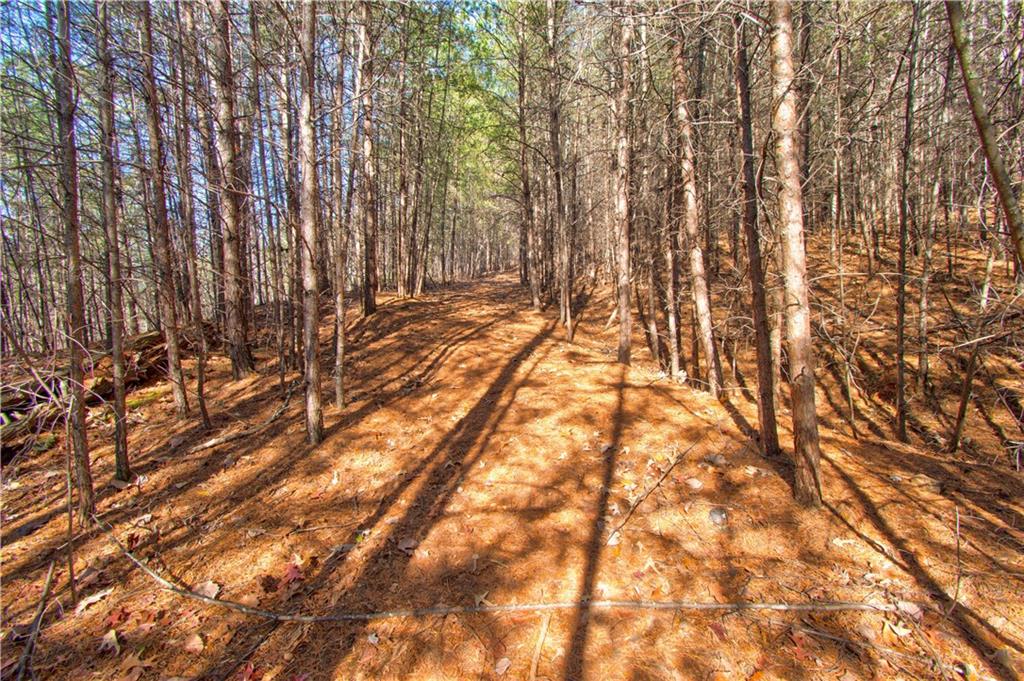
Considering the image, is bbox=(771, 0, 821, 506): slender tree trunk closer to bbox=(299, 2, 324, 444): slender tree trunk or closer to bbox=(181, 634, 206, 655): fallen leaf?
bbox=(299, 2, 324, 444): slender tree trunk

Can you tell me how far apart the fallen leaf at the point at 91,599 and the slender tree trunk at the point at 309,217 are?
7.97ft

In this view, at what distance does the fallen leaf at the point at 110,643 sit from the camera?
3.69 metres

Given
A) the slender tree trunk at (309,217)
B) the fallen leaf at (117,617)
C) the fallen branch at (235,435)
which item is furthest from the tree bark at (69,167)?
the slender tree trunk at (309,217)

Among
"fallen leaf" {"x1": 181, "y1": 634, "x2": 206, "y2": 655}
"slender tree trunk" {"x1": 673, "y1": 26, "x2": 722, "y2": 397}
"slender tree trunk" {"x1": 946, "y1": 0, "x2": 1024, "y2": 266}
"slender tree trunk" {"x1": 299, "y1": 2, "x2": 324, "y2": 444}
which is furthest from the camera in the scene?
"slender tree trunk" {"x1": 673, "y1": 26, "x2": 722, "y2": 397}

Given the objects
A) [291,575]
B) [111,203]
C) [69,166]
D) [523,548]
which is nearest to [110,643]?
[291,575]

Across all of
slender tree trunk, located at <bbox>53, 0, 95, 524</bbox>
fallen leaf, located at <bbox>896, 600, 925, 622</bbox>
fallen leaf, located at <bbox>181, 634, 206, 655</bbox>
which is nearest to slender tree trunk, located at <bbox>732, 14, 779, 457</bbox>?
fallen leaf, located at <bbox>896, 600, 925, 622</bbox>

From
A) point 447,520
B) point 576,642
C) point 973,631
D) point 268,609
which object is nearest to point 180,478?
point 268,609

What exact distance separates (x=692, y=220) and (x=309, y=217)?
19.6 feet

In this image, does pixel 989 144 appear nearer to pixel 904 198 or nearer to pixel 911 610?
pixel 911 610

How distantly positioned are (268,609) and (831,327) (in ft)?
44.3

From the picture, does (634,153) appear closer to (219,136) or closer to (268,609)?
(219,136)

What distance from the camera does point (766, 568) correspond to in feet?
12.7

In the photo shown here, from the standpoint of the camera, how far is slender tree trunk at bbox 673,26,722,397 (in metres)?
7.11

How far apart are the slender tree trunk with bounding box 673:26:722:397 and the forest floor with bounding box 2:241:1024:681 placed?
2.57 feet
